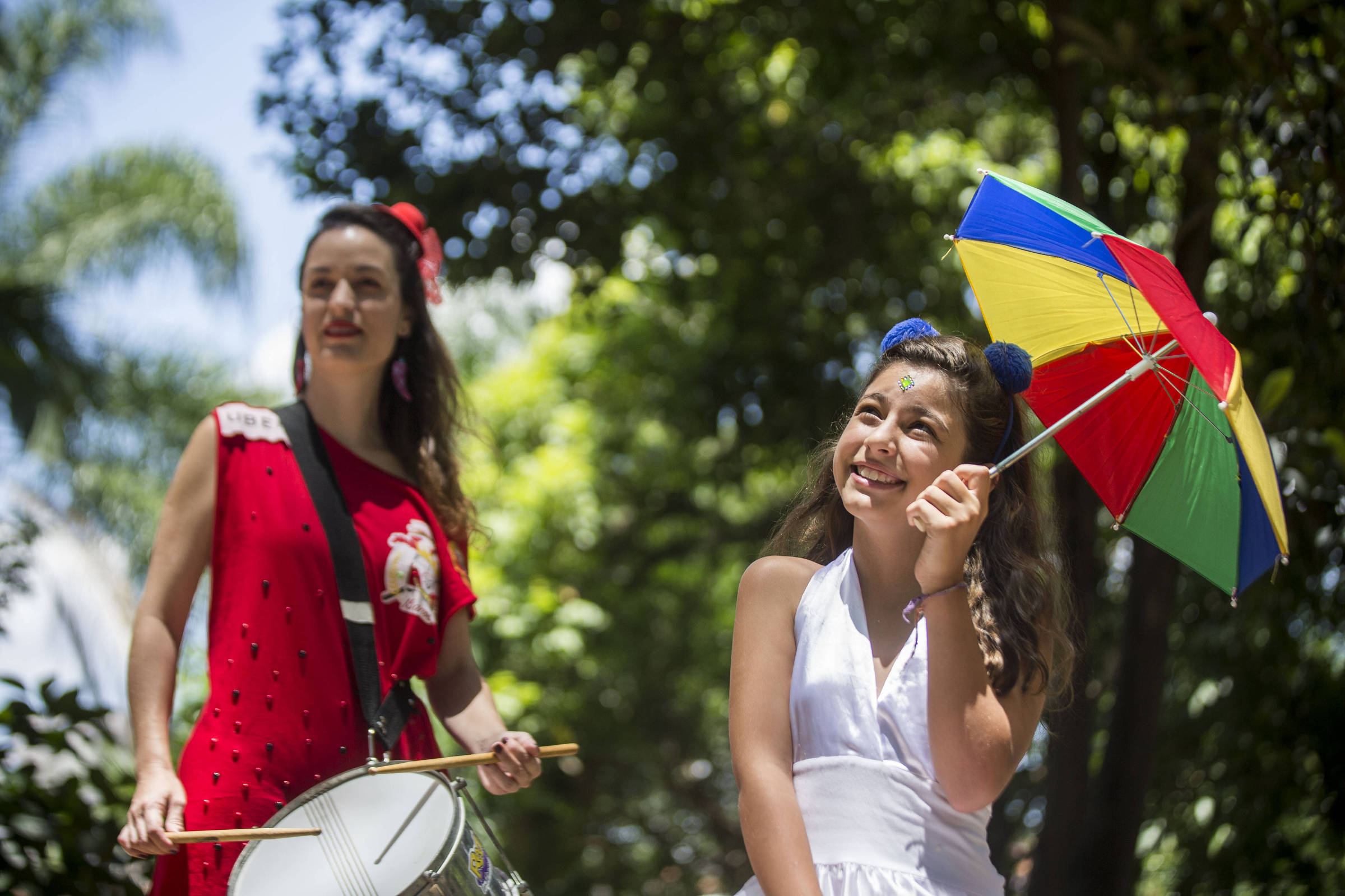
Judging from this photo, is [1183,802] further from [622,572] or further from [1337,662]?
[622,572]

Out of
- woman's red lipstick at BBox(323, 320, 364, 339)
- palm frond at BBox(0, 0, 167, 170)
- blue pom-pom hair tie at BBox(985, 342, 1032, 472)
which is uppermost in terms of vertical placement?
palm frond at BBox(0, 0, 167, 170)

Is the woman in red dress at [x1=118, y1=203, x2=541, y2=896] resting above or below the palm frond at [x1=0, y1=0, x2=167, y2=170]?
below

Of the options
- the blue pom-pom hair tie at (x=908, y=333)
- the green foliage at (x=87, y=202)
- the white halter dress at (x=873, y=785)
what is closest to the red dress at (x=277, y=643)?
the white halter dress at (x=873, y=785)

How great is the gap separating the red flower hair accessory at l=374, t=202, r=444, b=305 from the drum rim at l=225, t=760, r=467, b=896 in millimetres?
1186

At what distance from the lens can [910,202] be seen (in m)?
6.94

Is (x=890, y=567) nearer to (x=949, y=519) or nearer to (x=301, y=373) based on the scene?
(x=949, y=519)

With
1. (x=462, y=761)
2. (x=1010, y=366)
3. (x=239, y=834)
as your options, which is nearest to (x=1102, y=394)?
(x=1010, y=366)

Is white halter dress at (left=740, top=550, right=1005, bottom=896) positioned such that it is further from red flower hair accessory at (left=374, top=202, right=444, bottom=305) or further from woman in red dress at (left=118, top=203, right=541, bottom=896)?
red flower hair accessory at (left=374, top=202, right=444, bottom=305)

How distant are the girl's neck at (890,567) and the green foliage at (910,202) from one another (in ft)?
5.72

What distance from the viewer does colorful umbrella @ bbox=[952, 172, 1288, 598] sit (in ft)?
6.41

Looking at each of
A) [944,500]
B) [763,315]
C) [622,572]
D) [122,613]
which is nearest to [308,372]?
[944,500]

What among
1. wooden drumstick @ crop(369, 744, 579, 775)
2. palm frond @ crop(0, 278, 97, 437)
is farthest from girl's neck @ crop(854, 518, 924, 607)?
palm frond @ crop(0, 278, 97, 437)

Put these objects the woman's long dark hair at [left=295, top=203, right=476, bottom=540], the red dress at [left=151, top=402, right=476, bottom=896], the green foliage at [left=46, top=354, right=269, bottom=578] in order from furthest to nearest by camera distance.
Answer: the green foliage at [left=46, top=354, right=269, bottom=578] → the woman's long dark hair at [left=295, top=203, right=476, bottom=540] → the red dress at [left=151, top=402, right=476, bottom=896]

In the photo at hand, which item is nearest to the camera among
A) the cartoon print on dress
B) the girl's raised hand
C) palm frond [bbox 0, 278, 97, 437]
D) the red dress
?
the girl's raised hand
